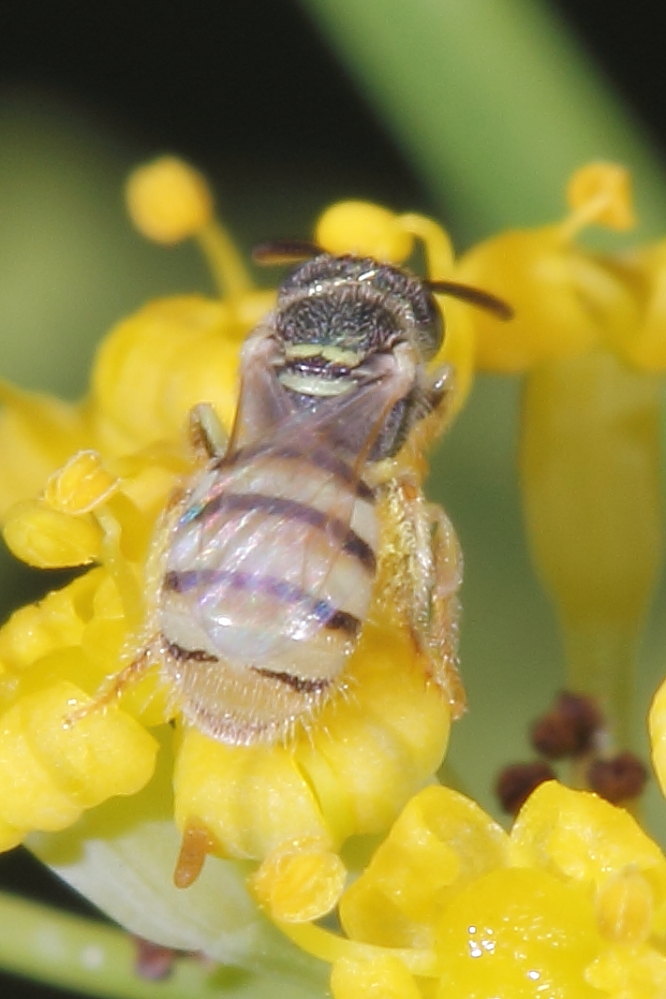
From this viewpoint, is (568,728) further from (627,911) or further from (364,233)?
(364,233)

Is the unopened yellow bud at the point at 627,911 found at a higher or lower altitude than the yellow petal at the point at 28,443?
lower

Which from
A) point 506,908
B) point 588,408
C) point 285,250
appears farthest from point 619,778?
point 285,250

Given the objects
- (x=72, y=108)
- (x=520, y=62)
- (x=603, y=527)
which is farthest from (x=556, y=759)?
(x=72, y=108)

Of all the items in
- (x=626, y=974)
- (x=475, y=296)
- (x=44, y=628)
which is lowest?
(x=626, y=974)

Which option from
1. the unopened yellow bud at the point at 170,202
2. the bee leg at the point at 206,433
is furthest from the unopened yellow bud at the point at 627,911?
the unopened yellow bud at the point at 170,202

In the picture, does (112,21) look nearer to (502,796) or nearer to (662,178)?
(662,178)

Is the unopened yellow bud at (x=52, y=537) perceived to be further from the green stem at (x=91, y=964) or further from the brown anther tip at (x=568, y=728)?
the brown anther tip at (x=568, y=728)

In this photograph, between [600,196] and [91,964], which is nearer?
[91,964]
